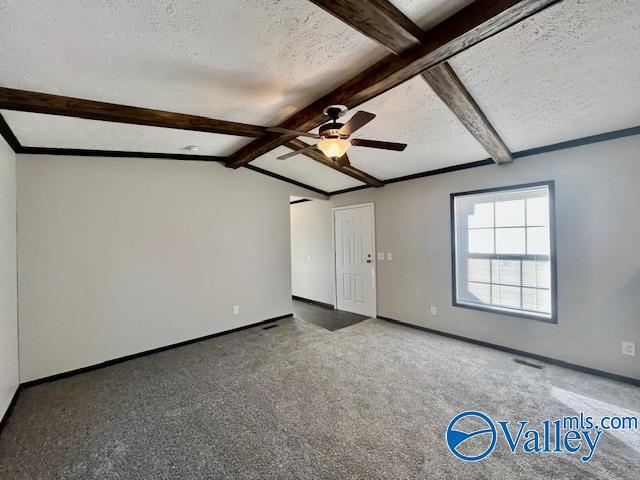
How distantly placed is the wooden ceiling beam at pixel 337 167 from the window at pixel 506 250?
1238mm

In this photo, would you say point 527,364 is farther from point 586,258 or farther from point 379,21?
point 379,21

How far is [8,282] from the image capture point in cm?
246

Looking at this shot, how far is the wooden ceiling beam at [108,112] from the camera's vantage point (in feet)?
6.26

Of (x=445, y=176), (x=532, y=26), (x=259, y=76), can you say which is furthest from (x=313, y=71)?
(x=445, y=176)

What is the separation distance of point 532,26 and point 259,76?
1.71 metres

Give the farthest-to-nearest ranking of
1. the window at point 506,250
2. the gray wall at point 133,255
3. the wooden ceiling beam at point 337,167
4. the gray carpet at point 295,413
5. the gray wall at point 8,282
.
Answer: the wooden ceiling beam at point 337,167
the window at point 506,250
the gray wall at point 133,255
the gray wall at point 8,282
the gray carpet at point 295,413

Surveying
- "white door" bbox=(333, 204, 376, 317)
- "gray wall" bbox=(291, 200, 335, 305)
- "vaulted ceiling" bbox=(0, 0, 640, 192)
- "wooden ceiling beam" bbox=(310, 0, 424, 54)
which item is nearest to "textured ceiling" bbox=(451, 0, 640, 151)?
"vaulted ceiling" bbox=(0, 0, 640, 192)

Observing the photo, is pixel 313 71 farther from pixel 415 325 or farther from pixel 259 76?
pixel 415 325

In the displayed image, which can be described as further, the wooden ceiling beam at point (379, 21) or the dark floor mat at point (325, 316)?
the dark floor mat at point (325, 316)

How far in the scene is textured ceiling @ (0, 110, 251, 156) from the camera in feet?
7.77

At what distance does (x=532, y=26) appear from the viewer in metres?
→ 1.58

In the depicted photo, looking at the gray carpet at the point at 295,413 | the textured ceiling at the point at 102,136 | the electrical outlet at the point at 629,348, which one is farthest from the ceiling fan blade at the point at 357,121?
the electrical outlet at the point at 629,348

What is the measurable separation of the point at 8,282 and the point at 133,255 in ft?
3.46

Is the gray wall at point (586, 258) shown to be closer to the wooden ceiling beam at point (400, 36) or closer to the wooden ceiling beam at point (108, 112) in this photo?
the wooden ceiling beam at point (400, 36)
